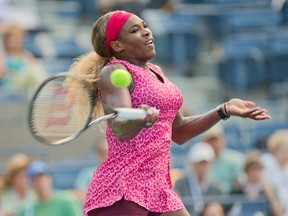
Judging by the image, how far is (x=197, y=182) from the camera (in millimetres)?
8586

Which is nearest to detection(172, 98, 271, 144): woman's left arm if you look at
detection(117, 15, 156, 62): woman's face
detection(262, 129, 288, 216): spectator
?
detection(117, 15, 156, 62): woman's face

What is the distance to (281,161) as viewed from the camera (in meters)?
9.03

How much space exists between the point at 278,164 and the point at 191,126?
155 inches

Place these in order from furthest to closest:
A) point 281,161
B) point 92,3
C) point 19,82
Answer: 1. point 92,3
2. point 19,82
3. point 281,161

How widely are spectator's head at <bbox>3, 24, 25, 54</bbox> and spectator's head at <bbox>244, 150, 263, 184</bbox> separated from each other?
2984 mm

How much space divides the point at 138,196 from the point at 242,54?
6.77m

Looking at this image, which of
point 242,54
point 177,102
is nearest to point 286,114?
point 242,54

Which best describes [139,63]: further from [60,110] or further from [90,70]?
[60,110]

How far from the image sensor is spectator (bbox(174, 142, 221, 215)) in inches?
333

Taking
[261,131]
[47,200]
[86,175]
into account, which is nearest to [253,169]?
[86,175]

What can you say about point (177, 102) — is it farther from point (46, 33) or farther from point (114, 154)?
point (46, 33)

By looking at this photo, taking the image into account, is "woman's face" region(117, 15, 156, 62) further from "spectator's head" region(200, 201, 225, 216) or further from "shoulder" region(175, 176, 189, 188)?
→ "shoulder" region(175, 176, 189, 188)

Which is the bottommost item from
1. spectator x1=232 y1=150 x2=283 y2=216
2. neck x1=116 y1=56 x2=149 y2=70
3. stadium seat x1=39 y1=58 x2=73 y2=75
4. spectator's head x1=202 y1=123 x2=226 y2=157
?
spectator x1=232 y1=150 x2=283 y2=216

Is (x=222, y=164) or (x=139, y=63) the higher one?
(x=139, y=63)
